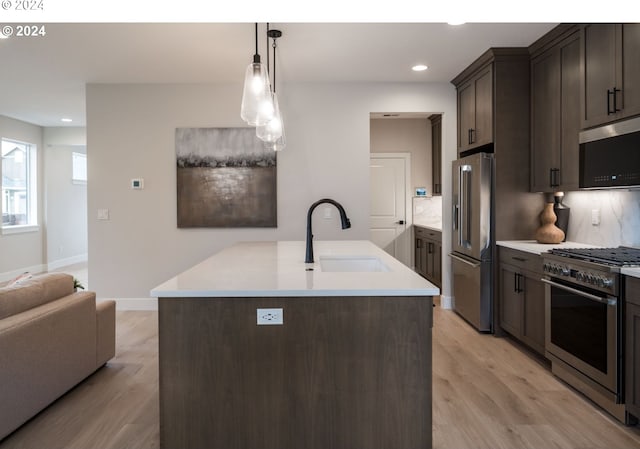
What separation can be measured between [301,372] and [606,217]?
9.08ft

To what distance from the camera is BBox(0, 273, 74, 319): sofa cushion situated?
2.48 m

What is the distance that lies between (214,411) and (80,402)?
1372 mm

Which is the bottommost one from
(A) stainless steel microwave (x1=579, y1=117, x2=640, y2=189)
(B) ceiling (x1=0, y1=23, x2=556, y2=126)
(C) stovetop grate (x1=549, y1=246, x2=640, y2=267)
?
(C) stovetop grate (x1=549, y1=246, x2=640, y2=267)

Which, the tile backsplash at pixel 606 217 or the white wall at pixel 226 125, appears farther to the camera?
the white wall at pixel 226 125

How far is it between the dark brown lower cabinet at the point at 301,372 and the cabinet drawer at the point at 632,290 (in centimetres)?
122

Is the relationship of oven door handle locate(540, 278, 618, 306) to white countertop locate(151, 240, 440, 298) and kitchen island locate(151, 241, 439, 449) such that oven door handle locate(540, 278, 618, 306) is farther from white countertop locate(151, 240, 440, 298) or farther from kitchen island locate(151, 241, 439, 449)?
kitchen island locate(151, 241, 439, 449)

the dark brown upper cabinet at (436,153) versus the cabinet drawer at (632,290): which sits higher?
the dark brown upper cabinet at (436,153)

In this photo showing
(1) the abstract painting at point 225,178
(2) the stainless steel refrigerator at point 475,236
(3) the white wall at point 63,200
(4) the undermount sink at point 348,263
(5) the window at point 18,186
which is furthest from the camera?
(3) the white wall at point 63,200

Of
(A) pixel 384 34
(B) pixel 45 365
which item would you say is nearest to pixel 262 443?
(B) pixel 45 365

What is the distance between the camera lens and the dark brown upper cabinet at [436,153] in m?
6.38

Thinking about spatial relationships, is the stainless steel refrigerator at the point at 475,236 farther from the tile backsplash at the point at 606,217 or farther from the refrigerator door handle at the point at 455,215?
the tile backsplash at the point at 606,217

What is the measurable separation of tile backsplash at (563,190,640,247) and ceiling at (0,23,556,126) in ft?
4.50

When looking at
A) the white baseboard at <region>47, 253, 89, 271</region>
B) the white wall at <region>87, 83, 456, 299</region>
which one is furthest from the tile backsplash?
the white baseboard at <region>47, 253, 89, 271</region>

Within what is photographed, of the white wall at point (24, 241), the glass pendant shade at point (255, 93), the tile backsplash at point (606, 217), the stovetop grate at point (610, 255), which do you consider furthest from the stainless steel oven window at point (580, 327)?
the white wall at point (24, 241)
